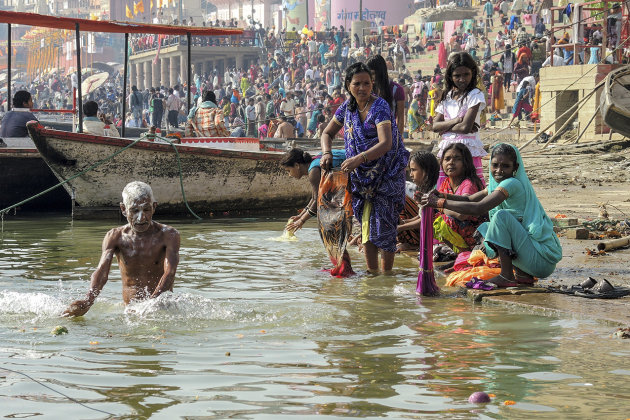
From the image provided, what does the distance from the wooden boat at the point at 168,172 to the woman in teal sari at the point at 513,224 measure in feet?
21.6

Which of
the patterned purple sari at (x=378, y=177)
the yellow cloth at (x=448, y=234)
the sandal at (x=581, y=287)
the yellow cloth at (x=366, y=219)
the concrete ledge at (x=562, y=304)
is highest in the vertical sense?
the patterned purple sari at (x=378, y=177)

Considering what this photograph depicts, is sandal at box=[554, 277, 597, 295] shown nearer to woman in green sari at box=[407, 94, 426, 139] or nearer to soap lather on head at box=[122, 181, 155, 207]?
soap lather on head at box=[122, 181, 155, 207]

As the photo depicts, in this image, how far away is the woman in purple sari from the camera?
21.3ft

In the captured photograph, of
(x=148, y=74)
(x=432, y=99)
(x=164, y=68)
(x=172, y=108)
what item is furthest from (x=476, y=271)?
(x=148, y=74)

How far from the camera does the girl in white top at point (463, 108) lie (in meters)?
6.98

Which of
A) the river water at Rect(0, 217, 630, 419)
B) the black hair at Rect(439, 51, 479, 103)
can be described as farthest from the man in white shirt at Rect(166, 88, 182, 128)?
the black hair at Rect(439, 51, 479, 103)

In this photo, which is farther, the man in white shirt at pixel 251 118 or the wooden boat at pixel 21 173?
the man in white shirt at pixel 251 118

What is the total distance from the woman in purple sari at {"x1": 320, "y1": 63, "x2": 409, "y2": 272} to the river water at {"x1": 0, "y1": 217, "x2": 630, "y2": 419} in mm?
397

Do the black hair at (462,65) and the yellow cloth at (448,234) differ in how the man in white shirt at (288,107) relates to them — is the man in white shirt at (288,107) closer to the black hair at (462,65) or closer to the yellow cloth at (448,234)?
the black hair at (462,65)

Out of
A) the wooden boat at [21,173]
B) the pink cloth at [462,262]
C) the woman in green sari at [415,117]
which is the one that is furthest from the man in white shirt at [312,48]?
the pink cloth at [462,262]

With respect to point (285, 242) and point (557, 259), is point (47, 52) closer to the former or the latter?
point (285, 242)

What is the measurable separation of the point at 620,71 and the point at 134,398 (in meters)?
11.2

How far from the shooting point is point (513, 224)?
5824mm

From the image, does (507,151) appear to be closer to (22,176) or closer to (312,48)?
(22,176)
